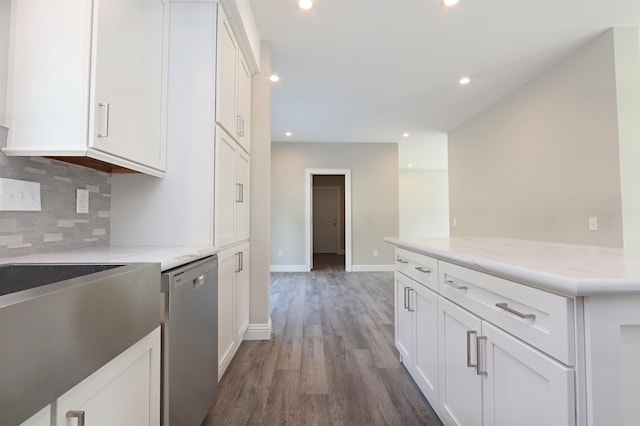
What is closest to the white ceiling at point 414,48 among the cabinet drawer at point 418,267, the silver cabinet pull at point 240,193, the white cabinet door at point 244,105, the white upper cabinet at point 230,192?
the white cabinet door at point 244,105

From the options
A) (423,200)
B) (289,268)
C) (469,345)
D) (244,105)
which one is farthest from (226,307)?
(423,200)

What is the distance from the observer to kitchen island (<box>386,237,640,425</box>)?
65 centimetres

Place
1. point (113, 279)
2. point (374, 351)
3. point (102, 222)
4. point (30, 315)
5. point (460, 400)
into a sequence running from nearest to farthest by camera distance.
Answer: point (30, 315)
point (113, 279)
point (460, 400)
point (102, 222)
point (374, 351)

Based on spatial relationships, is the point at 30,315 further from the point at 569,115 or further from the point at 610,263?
the point at 569,115

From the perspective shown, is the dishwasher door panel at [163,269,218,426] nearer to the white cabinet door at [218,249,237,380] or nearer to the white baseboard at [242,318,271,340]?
the white cabinet door at [218,249,237,380]

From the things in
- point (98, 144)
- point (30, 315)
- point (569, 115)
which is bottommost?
point (30, 315)

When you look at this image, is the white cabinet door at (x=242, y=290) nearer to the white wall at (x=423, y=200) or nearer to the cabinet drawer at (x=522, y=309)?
the cabinet drawer at (x=522, y=309)

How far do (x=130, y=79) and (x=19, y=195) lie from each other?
0.62 meters

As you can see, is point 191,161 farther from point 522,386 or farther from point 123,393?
point 522,386

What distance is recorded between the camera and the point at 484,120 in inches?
173

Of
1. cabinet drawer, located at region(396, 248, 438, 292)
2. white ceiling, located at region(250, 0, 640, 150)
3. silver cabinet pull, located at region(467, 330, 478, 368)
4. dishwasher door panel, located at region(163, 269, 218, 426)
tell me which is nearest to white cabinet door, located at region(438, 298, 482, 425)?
silver cabinet pull, located at region(467, 330, 478, 368)

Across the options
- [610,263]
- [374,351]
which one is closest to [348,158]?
[374,351]

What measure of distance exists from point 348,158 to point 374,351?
432 cm

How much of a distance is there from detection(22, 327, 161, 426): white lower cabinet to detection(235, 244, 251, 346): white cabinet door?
1123mm
